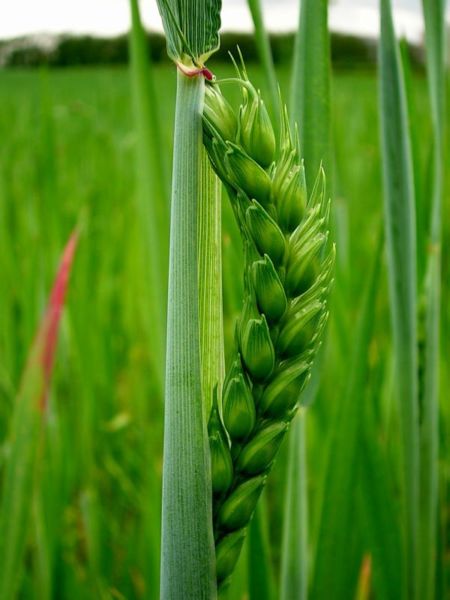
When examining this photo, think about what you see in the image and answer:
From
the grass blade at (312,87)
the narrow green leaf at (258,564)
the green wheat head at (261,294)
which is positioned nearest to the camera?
the green wheat head at (261,294)

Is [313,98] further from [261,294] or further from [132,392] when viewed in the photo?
[132,392]

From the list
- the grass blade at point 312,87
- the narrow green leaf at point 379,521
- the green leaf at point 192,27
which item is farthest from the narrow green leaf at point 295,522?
the green leaf at point 192,27

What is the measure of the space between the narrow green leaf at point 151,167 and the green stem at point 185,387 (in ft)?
0.63

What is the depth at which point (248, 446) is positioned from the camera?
24 cm

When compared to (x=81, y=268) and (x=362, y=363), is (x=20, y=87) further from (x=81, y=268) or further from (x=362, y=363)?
(x=362, y=363)

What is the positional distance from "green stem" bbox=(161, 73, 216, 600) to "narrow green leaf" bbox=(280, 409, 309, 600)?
17 cm

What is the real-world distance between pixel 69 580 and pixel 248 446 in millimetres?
484

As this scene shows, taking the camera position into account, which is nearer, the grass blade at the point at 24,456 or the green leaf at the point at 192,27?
the green leaf at the point at 192,27

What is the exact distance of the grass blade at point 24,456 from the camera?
45cm

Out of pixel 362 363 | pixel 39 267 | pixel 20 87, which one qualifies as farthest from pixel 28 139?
pixel 20 87

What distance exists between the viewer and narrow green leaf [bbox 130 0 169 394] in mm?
432

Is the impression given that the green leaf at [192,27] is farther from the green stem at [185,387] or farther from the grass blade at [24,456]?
the grass blade at [24,456]

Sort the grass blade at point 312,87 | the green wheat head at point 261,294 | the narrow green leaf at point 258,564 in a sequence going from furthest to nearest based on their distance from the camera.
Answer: the narrow green leaf at point 258,564 < the grass blade at point 312,87 < the green wheat head at point 261,294

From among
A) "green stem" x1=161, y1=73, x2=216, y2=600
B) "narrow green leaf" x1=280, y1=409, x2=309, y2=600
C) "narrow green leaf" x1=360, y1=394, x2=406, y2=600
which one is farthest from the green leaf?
"narrow green leaf" x1=360, y1=394, x2=406, y2=600
